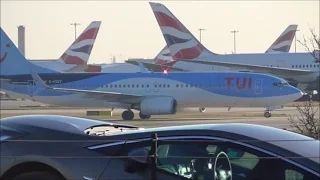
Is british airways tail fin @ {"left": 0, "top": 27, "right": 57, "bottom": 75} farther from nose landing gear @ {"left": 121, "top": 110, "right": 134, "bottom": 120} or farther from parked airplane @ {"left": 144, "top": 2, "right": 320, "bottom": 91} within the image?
parked airplane @ {"left": 144, "top": 2, "right": 320, "bottom": 91}

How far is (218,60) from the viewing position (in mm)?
52469

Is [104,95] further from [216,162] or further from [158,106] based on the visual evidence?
[216,162]

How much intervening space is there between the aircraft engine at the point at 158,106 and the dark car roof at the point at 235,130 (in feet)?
85.3

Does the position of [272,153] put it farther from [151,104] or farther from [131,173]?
[151,104]

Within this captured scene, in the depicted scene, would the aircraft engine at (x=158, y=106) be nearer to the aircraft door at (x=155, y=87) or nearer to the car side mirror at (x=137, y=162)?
the aircraft door at (x=155, y=87)

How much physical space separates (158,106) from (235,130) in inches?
1058

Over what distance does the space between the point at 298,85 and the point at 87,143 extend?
46357 mm

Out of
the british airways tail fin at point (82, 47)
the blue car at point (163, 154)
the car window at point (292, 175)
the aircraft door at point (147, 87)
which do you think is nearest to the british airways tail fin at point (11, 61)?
the aircraft door at point (147, 87)

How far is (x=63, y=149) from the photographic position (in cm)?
594

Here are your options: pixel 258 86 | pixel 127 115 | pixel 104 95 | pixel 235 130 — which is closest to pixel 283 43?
pixel 258 86

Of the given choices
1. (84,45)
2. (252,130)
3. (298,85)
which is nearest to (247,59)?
(298,85)

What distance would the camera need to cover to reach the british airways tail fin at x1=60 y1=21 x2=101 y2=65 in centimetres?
6392

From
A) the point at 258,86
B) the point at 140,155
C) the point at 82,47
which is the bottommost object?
the point at 258,86

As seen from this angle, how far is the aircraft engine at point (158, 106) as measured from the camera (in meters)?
32.6
